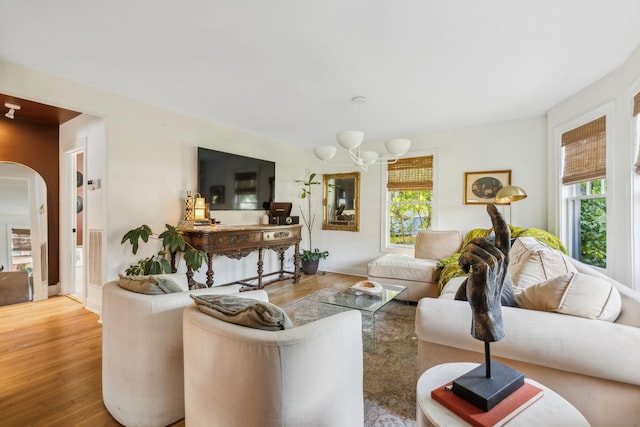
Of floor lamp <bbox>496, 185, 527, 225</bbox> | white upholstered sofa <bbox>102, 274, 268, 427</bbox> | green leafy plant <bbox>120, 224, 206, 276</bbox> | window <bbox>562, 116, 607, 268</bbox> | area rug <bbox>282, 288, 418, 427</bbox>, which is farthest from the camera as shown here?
floor lamp <bbox>496, 185, 527, 225</bbox>

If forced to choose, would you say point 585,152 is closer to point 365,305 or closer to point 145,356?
point 365,305

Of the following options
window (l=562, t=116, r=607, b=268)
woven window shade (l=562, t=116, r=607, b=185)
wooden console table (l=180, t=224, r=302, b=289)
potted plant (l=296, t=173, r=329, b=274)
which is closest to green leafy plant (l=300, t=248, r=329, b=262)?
potted plant (l=296, t=173, r=329, b=274)

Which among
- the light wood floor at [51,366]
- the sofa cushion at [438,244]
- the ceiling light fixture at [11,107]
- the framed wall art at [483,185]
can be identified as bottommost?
the light wood floor at [51,366]

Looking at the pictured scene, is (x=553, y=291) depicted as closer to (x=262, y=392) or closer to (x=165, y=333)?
(x=262, y=392)

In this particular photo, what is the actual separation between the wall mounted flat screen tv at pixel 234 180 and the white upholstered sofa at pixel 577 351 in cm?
338

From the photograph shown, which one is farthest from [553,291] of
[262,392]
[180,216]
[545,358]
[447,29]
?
[180,216]

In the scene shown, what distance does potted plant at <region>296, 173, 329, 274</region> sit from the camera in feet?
17.5

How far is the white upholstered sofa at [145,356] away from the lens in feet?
4.99

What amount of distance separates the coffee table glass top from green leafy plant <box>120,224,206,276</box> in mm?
1504

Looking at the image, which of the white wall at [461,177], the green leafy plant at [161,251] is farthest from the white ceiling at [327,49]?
the green leafy plant at [161,251]

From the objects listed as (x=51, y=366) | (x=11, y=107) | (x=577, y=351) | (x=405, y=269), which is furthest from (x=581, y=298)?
(x=11, y=107)

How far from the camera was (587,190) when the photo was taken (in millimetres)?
3076

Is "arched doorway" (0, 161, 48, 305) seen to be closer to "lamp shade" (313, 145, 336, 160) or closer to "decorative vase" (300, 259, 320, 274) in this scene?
"decorative vase" (300, 259, 320, 274)

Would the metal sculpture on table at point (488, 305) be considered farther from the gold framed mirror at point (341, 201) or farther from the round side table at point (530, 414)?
the gold framed mirror at point (341, 201)
